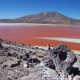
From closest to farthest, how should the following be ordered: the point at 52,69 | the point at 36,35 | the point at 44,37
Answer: the point at 52,69 < the point at 44,37 < the point at 36,35

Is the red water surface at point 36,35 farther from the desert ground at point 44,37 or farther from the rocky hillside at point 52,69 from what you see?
the rocky hillside at point 52,69

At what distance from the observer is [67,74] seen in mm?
9906

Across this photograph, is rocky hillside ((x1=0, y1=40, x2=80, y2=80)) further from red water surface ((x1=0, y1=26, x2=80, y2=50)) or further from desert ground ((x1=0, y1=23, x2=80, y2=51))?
red water surface ((x1=0, y1=26, x2=80, y2=50))

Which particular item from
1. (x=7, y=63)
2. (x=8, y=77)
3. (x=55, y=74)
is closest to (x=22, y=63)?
(x=7, y=63)

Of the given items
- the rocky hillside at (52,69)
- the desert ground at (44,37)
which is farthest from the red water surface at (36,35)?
the rocky hillside at (52,69)

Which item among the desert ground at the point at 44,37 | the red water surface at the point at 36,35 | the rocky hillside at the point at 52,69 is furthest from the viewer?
the desert ground at the point at 44,37

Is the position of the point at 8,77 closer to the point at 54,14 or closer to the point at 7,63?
the point at 7,63

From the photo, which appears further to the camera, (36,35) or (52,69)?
(36,35)

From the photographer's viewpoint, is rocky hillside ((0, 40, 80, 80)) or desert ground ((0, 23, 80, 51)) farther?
desert ground ((0, 23, 80, 51))

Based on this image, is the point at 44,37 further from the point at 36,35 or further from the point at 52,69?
the point at 52,69

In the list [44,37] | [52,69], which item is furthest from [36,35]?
[52,69]

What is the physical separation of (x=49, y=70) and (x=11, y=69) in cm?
197

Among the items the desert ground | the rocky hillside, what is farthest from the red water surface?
the rocky hillside

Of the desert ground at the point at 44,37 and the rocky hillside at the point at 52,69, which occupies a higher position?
the rocky hillside at the point at 52,69
